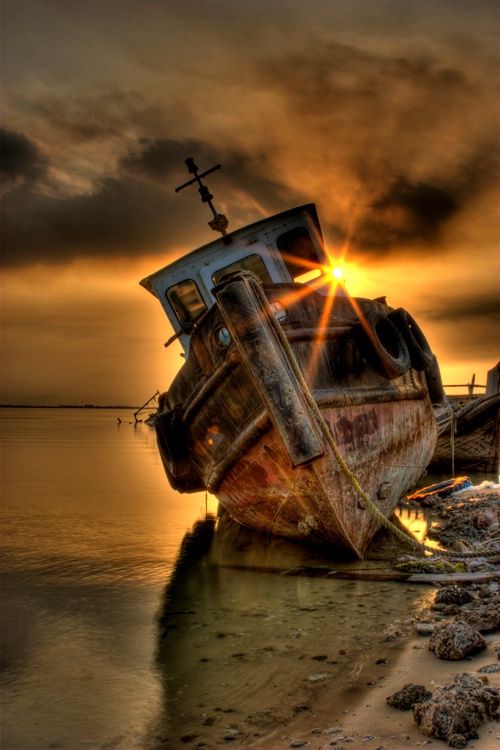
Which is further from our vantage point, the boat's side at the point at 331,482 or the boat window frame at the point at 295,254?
the boat window frame at the point at 295,254

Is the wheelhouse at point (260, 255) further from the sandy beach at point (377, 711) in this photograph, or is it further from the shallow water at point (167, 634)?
the sandy beach at point (377, 711)

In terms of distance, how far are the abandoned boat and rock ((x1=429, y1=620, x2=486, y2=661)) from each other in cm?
214

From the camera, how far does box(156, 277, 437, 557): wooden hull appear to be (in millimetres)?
5863

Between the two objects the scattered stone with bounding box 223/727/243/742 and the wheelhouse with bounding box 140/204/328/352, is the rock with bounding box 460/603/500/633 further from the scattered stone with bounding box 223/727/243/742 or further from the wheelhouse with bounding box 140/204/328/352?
the wheelhouse with bounding box 140/204/328/352

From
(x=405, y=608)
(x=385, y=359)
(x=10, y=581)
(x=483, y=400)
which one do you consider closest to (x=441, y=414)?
(x=483, y=400)

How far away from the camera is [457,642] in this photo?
362cm

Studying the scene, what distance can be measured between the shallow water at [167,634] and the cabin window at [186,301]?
340 cm

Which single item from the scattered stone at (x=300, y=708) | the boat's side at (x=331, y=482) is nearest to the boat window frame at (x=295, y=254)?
the boat's side at (x=331, y=482)

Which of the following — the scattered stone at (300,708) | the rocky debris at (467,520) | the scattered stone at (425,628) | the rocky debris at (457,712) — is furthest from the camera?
the rocky debris at (467,520)

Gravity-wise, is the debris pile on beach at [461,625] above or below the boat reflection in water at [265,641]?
above

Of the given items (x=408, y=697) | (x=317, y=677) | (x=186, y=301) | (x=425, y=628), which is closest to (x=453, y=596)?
(x=425, y=628)

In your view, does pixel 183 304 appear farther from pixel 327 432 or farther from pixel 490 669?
pixel 490 669

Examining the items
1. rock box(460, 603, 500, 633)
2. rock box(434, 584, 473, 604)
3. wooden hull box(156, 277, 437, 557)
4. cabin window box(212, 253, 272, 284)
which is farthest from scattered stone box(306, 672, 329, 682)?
cabin window box(212, 253, 272, 284)

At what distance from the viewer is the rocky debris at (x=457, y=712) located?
104 inches
